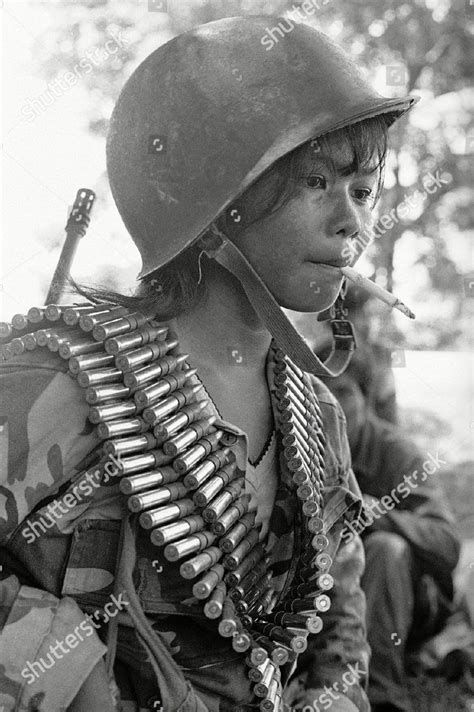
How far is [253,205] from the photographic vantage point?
6.81 feet

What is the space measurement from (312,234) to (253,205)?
0.50ft

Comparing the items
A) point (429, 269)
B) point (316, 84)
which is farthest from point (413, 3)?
point (316, 84)

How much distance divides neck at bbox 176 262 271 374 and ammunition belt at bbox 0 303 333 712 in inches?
2.6

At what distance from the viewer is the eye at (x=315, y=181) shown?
79.8 inches

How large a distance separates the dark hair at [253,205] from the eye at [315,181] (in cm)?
2

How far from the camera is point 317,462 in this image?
2332 mm

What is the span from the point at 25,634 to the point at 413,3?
6691mm

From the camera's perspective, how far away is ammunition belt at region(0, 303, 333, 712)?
1.84 m

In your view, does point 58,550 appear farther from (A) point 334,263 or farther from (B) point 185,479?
(A) point 334,263
